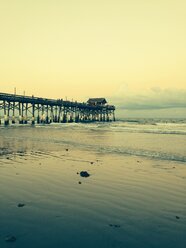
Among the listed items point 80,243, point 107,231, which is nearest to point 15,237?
point 80,243

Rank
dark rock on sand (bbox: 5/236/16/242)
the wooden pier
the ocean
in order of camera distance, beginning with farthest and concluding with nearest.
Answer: the wooden pier
the ocean
dark rock on sand (bbox: 5/236/16/242)

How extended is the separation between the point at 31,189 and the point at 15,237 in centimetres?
283

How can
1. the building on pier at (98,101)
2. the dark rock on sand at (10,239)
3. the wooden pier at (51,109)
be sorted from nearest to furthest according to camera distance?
the dark rock on sand at (10,239), the wooden pier at (51,109), the building on pier at (98,101)

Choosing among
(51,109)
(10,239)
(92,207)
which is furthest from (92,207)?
(51,109)

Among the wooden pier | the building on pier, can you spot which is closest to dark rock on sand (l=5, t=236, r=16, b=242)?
the wooden pier

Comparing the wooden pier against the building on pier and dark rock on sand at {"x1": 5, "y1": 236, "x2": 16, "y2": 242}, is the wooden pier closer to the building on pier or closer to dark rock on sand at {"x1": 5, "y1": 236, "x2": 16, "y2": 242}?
the building on pier

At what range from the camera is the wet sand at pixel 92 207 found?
423 cm

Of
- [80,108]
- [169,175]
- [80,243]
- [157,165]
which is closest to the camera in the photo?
[80,243]

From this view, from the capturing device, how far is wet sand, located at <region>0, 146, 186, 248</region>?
4.23m

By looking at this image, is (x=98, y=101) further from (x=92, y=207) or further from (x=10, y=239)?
(x=10, y=239)

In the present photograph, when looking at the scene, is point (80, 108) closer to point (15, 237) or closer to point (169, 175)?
point (169, 175)

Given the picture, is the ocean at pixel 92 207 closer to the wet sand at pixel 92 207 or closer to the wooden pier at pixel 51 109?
the wet sand at pixel 92 207

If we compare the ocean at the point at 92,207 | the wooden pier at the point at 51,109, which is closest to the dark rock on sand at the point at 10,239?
the ocean at the point at 92,207

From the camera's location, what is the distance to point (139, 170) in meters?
9.97
